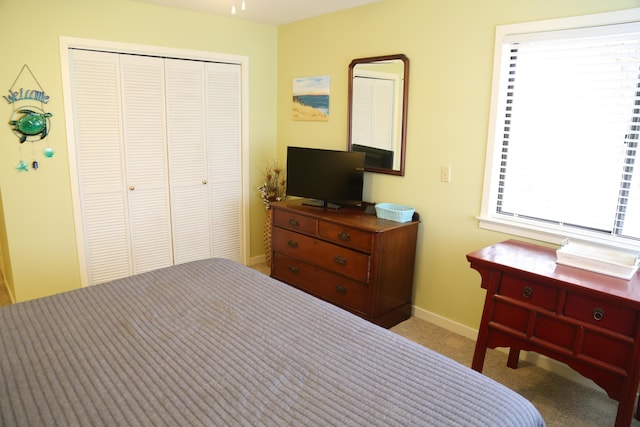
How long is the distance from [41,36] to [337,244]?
2.59 metres

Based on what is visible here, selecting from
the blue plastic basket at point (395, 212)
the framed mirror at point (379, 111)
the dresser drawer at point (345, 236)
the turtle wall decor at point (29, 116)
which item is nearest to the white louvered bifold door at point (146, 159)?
the turtle wall decor at point (29, 116)

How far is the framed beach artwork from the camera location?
3818mm

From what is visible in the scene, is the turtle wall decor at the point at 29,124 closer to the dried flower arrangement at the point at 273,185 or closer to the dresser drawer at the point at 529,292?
the dried flower arrangement at the point at 273,185

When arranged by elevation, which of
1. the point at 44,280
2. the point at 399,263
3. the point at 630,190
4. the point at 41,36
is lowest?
the point at 44,280

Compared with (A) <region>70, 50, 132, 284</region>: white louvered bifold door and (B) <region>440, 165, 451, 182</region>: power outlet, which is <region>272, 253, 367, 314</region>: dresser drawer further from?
(A) <region>70, 50, 132, 284</region>: white louvered bifold door

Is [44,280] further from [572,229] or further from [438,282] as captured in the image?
[572,229]

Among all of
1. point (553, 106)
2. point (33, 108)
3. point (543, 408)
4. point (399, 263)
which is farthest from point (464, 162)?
point (33, 108)

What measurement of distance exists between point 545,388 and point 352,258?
1415mm

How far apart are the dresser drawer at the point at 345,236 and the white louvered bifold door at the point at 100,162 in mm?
1720

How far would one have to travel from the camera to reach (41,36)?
301 cm

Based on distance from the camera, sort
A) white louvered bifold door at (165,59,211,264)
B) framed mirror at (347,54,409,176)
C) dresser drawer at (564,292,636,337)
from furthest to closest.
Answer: white louvered bifold door at (165,59,211,264) → framed mirror at (347,54,409,176) → dresser drawer at (564,292,636,337)

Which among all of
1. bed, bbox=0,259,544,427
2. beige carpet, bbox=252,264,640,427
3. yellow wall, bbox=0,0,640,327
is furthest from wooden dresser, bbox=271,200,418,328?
bed, bbox=0,259,544,427

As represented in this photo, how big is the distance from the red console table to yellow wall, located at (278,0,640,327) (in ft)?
2.12

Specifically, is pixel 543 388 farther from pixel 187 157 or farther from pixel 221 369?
pixel 187 157
